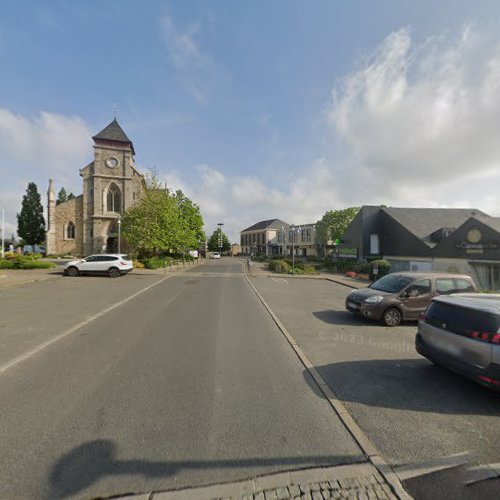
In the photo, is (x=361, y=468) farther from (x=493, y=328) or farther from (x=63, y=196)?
(x=63, y=196)

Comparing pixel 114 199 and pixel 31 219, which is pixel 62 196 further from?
pixel 114 199

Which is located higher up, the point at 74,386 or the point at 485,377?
the point at 485,377

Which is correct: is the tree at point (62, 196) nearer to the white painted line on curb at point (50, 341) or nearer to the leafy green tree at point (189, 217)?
the leafy green tree at point (189, 217)

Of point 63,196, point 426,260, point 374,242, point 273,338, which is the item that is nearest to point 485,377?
point 273,338

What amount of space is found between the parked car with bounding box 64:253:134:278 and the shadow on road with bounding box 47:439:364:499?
18518 millimetres

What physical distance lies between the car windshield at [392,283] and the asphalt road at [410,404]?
1.68 m

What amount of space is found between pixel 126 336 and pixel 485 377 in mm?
6358

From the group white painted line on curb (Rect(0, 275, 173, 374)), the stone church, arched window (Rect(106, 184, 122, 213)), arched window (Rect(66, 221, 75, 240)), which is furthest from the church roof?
white painted line on curb (Rect(0, 275, 173, 374))

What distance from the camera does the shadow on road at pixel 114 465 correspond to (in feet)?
7.53

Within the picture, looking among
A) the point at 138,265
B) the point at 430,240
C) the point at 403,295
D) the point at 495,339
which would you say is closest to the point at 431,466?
the point at 495,339

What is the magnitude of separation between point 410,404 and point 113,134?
43.9 m

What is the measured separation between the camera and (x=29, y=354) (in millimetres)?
5055

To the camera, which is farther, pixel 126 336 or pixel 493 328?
pixel 126 336

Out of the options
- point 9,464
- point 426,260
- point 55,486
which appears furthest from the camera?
point 426,260
